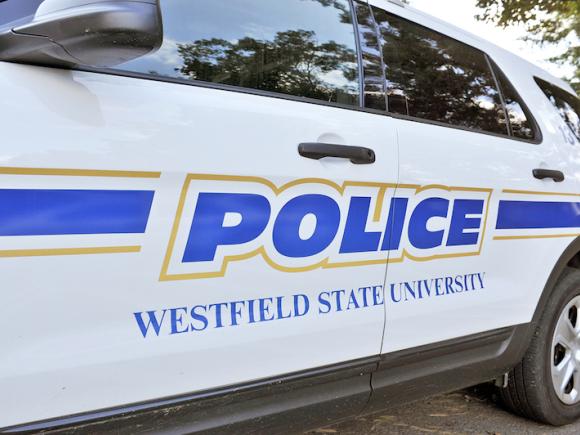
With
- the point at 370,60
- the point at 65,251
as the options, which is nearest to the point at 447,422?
the point at 370,60

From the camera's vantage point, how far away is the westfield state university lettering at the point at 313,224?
1491mm

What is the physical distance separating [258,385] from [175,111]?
826 millimetres

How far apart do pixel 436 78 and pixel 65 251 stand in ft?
5.75

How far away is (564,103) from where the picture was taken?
317cm

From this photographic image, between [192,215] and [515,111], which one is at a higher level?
[515,111]

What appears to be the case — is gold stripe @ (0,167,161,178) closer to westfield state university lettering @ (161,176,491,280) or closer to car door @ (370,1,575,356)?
westfield state university lettering @ (161,176,491,280)

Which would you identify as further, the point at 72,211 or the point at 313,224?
the point at 313,224

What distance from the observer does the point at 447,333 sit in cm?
217

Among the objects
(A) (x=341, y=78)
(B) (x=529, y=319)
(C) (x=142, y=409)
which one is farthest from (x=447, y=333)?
(C) (x=142, y=409)

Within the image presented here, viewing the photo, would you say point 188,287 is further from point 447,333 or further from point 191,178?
point 447,333

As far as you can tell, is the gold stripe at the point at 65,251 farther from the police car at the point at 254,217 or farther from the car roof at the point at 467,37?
the car roof at the point at 467,37

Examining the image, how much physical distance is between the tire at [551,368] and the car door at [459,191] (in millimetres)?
212

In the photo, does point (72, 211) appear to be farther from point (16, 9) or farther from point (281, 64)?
point (281, 64)

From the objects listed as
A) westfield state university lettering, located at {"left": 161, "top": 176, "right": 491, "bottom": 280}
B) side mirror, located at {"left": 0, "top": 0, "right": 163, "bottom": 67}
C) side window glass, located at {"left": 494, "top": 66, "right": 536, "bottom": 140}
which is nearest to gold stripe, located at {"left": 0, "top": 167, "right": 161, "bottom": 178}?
westfield state university lettering, located at {"left": 161, "top": 176, "right": 491, "bottom": 280}
